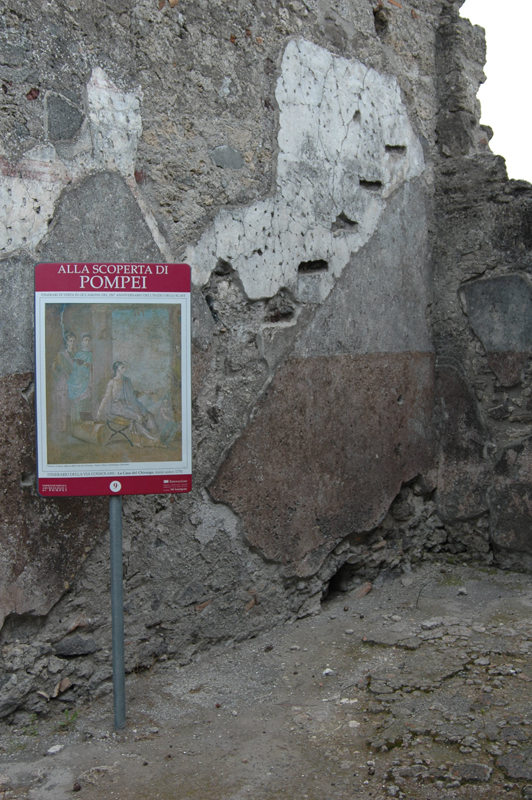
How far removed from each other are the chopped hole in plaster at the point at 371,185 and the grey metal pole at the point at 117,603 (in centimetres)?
168

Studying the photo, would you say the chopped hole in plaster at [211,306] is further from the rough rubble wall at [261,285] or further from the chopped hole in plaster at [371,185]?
the chopped hole in plaster at [371,185]

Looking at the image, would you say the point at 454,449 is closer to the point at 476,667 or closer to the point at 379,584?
the point at 379,584

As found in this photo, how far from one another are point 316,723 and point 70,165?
1.76 meters

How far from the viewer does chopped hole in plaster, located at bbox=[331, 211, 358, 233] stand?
281cm

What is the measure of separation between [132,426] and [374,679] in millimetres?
1154

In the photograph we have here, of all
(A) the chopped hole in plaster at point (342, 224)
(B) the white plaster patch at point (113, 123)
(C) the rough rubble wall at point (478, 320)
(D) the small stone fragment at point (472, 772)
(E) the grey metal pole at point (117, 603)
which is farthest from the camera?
(C) the rough rubble wall at point (478, 320)

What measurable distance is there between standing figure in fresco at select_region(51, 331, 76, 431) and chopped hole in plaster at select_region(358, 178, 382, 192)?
153 cm

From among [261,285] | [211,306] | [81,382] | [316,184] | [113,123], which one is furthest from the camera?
[316,184]

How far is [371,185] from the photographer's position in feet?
9.78

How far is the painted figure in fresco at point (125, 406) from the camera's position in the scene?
194 cm

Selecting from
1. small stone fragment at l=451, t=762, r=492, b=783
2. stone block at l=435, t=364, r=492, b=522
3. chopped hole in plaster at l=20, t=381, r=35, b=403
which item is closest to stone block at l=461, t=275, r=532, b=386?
stone block at l=435, t=364, r=492, b=522

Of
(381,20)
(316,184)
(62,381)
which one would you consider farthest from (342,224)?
(62,381)

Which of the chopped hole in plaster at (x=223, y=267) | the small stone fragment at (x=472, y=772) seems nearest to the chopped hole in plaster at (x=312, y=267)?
the chopped hole in plaster at (x=223, y=267)

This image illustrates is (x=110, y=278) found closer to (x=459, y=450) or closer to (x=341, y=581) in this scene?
(x=341, y=581)
